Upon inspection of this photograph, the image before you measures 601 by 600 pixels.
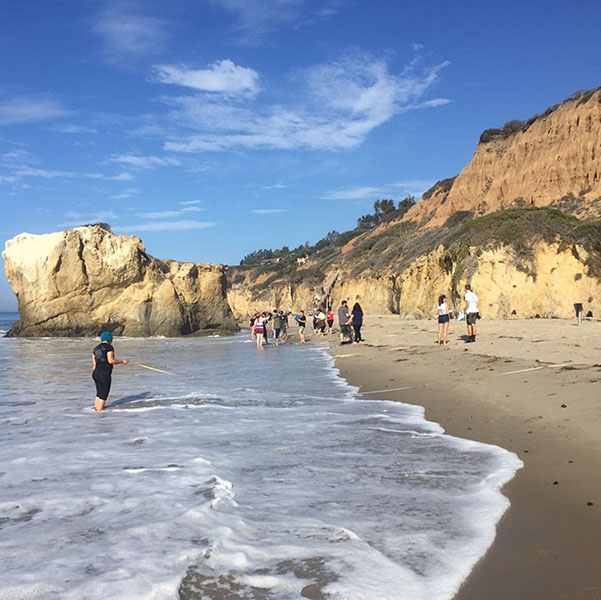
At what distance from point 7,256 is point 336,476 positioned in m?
34.0

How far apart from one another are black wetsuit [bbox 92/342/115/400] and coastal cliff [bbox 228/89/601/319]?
68.1 ft

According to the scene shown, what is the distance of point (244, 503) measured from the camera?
13.8 feet

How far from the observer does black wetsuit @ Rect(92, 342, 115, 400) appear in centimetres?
880

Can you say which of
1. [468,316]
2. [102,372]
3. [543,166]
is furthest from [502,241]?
[102,372]

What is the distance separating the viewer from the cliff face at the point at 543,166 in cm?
3672

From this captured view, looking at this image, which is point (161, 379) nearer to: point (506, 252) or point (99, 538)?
point (99, 538)

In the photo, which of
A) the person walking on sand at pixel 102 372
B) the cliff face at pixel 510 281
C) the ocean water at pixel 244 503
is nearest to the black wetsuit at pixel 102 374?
the person walking on sand at pixel 102 372

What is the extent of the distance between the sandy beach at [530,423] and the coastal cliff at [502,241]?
10575 mm

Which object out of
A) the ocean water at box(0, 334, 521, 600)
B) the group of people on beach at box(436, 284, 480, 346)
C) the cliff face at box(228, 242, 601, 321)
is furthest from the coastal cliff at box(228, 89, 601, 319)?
the ocean water at box(0, 334, 521, 600)

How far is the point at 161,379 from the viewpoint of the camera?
1273 centimetres

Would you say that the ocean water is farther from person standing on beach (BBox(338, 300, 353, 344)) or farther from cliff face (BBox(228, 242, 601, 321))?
cliff face (BBox(228, 242, 601, 321))

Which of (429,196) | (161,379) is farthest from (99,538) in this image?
(429,196)

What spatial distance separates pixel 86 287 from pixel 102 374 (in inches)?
1028

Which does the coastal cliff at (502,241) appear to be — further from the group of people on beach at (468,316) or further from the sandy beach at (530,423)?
the group of people on beach at (468,316)
